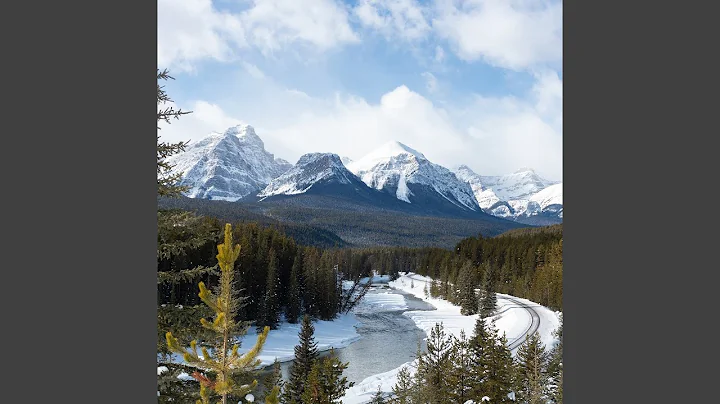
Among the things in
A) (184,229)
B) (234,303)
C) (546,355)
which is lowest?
(546,355)

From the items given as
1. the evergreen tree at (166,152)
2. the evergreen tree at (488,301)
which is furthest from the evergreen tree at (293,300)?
the evergreen tree at (166,152)

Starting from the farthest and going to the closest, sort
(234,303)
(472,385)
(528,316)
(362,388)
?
(528,316)
(362,388)
(472,385)
(234,303)

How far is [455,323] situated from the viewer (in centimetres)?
4312

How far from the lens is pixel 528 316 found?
38.7 meters

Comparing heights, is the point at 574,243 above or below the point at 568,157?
below

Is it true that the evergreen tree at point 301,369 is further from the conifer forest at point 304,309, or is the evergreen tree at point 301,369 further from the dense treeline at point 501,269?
the dense treeline at point 501,269

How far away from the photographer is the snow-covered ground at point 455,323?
22.4 meters

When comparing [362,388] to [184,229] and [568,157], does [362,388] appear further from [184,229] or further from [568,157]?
[568,157]

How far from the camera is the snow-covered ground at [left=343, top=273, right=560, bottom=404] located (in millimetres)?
22391

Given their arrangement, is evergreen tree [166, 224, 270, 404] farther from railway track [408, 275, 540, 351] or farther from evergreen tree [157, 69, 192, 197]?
railway track [408, 275, 540, 351]

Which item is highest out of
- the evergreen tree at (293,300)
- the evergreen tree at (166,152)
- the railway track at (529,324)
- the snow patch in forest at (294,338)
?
the evergreen tree at (166,152)

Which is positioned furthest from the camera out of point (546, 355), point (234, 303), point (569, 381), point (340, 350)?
point (340, 350)

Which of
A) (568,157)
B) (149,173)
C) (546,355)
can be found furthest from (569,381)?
(546,355)

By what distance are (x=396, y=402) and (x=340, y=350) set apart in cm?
1800
